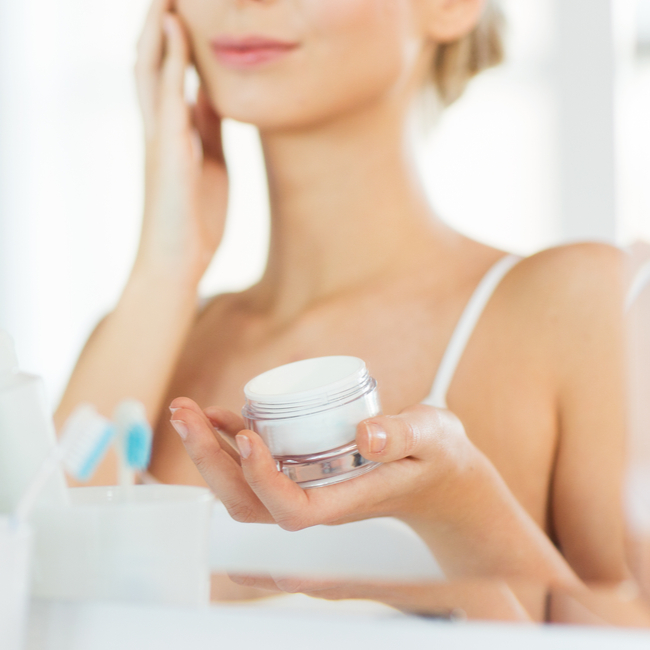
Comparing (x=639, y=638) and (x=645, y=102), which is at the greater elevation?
(x=645, y=102)

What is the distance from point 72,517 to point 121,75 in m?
0.36

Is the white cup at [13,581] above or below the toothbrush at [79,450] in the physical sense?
below

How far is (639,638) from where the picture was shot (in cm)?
39

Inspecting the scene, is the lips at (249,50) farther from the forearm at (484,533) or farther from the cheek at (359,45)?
the forearm at (484,533)

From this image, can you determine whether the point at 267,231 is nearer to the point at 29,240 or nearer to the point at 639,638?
the point at 29,240

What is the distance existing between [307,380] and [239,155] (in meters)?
0.20

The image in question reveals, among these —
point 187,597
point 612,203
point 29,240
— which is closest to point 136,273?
point 29,240

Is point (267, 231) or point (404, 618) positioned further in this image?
point (267, 231)

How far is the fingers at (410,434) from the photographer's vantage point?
0.41 meters

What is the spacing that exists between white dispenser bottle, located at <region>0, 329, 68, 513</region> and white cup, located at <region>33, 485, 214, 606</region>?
0.08 feet

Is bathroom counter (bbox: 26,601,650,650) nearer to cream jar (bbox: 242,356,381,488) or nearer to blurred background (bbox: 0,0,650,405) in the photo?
cream jar (bbox: 242,356,381,488)

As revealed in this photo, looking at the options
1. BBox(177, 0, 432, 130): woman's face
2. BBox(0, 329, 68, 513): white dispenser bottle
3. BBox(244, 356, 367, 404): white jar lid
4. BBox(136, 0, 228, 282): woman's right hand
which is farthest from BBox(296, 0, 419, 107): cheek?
BBox(0, 329, 68, 513): white dispenser bottle

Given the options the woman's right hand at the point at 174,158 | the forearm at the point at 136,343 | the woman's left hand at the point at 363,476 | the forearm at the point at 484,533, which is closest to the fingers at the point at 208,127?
the woman's right hand at the point at 174,158

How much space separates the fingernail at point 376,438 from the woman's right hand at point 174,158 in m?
0.22
